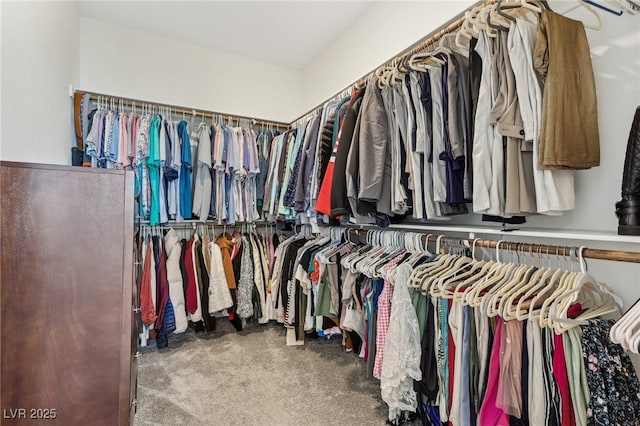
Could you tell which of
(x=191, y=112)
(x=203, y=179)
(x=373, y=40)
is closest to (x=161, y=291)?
(x=203, y=179)

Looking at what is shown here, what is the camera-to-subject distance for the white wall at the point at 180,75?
2.65 metres

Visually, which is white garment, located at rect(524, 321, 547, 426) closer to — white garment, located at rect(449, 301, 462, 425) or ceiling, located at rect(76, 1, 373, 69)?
white garment, located at rect(449, 301, 462, 425)

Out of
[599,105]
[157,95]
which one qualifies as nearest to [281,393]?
[599,105]

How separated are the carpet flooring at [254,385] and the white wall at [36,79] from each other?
5.29 feet

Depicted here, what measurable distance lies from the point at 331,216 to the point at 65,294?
4.12 ft

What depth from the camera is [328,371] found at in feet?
7.32

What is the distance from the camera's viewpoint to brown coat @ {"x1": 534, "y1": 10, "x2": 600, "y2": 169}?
104cm

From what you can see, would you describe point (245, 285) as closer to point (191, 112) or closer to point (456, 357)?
point (191, 112)

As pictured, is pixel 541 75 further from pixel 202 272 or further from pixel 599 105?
pixel 202 272

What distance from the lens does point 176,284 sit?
266cm

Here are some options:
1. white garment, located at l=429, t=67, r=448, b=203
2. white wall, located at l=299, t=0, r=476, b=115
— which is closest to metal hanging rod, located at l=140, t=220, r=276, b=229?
white wall, located at l=299, t=0, r=476, b=115

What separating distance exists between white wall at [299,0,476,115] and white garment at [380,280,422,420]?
1.61 meters

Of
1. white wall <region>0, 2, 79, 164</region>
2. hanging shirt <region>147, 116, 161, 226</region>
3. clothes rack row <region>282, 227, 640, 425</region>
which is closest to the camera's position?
clothes rack row <region>282, 227, 640, 425</region>

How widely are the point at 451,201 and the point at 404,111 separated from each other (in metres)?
0.59
